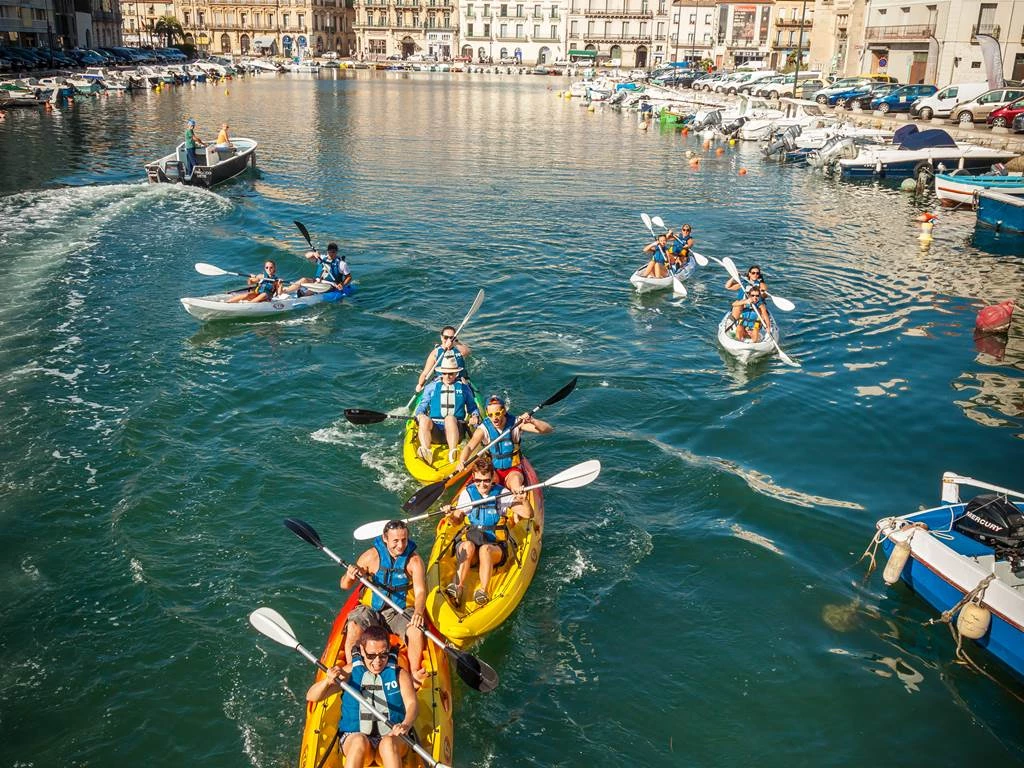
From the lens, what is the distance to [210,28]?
135m

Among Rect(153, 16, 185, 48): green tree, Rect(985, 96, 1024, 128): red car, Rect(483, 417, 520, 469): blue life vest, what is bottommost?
Rect(483, 417, 520, 469): blue life vest

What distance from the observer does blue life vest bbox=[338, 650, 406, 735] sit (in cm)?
748

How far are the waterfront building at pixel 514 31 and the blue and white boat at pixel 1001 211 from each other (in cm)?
11525

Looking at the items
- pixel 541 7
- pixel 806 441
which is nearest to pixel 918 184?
pixel 806 441

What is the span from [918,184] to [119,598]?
3678 cm

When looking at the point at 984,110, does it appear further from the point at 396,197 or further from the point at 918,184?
the point at 396,197

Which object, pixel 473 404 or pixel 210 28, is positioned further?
pixel 210 28

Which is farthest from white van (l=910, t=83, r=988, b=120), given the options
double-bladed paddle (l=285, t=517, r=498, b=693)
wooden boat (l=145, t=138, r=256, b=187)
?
double-bladed paddle (l=285, t=517, r=498, b=693)

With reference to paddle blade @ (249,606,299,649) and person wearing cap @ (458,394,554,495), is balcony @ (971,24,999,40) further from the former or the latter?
paddle blade @ (249,606,299,649)

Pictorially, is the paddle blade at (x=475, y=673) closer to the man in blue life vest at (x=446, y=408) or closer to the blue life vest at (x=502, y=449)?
the blue life vest at (x=502, y=449)

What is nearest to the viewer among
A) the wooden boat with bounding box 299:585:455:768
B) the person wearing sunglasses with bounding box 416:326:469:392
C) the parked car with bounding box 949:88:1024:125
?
the wooden boat with bounding box 299:585:455:768

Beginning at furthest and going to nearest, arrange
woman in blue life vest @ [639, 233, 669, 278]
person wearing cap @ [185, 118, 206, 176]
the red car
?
1. the red car
2. person wearing cap @ [185, 118, 206, 176]
3. woman in blue life vest @ [639, 233, 669, 278]

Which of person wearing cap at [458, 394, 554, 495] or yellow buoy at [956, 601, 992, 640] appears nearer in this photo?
yellow buoy at [956, 601, 992, 640]

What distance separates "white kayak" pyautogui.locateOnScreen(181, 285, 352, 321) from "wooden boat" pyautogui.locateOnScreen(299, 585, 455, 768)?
12.5m
